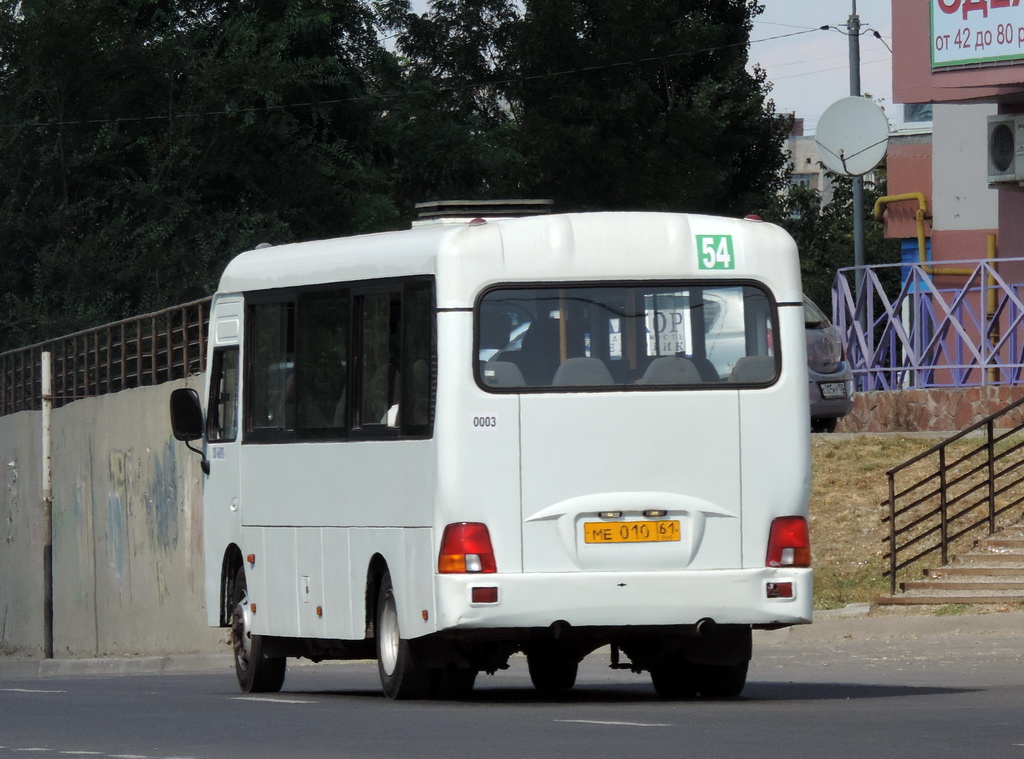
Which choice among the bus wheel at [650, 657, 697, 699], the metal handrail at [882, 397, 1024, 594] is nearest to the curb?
the metal handrail at [882, 397, 1024, 594]

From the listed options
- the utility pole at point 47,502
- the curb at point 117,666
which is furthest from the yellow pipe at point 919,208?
the curb at point 117,666

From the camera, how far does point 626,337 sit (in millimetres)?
13562

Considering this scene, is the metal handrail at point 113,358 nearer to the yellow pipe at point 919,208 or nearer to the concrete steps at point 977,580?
the concrete steps at point 977,580

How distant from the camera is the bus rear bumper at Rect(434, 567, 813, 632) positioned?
13.0 meters

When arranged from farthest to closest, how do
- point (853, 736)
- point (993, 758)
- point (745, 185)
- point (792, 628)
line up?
point (745, 185) → point (792, 628) → point (853, 736) → point (993, 758)

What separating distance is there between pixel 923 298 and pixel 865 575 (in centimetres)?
686

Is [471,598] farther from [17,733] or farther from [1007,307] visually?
[1007,307]

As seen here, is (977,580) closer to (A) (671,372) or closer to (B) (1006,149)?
(A) (671,372)

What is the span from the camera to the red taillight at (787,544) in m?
13.4

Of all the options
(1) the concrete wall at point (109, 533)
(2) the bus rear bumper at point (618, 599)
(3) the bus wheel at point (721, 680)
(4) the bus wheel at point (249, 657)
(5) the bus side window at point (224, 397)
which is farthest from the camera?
(1) the concrete wall at point (109, 533)

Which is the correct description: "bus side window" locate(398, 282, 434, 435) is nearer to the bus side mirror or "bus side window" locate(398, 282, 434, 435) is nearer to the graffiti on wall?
the bus side mirror

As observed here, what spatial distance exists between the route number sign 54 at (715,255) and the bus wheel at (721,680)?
2.36 m

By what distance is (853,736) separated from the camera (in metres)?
10.7

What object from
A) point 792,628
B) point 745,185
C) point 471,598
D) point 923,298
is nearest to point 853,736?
point 471,598
